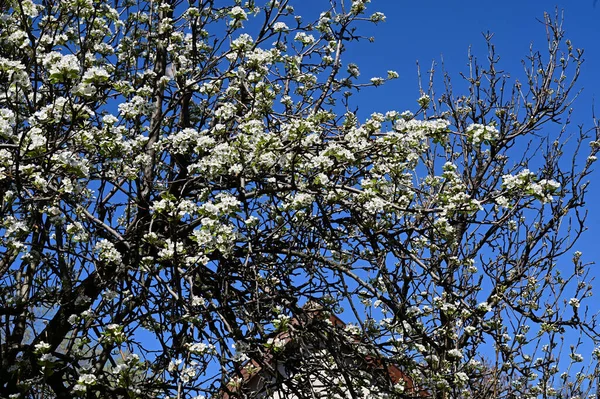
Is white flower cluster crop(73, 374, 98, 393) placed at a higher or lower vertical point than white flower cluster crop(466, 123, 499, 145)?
lower

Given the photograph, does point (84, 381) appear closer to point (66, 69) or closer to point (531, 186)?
point (66, 69)

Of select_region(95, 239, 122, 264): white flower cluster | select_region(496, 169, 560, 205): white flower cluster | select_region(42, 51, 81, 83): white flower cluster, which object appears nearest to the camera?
select_region(42, 51, 81, 83): white flower cluster

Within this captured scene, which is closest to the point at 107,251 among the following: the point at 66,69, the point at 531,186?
the point at 66,69

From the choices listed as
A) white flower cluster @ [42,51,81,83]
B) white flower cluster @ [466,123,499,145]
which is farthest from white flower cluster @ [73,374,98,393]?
white flower cluster @ [466,123,499,145]

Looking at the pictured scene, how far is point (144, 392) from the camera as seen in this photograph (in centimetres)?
499

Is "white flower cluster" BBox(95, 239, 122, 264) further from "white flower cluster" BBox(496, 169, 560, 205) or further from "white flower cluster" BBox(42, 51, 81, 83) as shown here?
"white flower cluster" BBox(496, 169, 560, 205)

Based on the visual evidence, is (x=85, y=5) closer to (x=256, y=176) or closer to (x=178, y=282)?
(x=256, y=176)

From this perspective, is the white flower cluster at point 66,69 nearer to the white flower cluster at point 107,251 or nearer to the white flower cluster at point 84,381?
the white flower cluster at point 107,251

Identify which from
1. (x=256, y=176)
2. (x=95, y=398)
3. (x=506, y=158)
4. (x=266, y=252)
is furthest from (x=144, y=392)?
(x=506, y=158)

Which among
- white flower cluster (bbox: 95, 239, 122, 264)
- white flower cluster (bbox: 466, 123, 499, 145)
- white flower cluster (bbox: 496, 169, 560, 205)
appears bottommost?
white flower cluster (bbox: 496, 169, 560, 205)

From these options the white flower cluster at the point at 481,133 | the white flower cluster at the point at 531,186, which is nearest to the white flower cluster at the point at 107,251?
the white flower cluster at the point at 481,133

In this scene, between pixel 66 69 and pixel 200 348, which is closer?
pixel 66 69

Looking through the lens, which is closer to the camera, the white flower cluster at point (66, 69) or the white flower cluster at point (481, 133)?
the white flower cluster at point (66, 69)

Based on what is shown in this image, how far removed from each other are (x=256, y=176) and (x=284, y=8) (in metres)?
2.01
